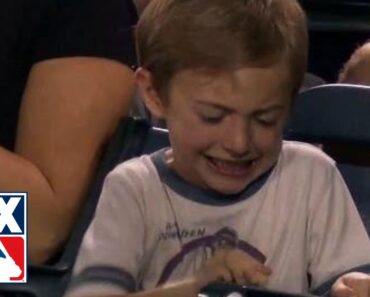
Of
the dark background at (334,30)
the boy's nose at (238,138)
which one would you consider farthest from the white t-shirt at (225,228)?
the dark background at (334,30)

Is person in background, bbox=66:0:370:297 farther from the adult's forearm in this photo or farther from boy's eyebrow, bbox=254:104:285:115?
the adult's forearm

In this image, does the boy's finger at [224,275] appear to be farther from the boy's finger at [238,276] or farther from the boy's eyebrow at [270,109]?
the boy's eyebrow at [270,109]

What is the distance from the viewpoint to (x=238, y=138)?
1.29m

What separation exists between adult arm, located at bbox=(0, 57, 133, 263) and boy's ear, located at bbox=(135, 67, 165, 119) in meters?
0.21

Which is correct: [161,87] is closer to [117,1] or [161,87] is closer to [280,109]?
[280,109]

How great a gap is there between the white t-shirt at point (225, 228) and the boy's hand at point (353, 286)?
69 millimetres

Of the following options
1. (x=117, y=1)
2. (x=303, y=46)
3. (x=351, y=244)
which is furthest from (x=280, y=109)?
(x=117, y=1)

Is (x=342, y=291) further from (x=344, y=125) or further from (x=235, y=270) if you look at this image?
(x=344, y=125)

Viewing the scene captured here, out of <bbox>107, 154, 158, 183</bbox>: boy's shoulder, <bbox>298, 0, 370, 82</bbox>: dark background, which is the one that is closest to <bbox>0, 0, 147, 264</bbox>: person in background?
<bbox>107, 154, 158, 183</bbox>: boy's shoulder

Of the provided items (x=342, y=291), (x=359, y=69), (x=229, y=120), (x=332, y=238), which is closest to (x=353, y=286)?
(x=342, y=291)

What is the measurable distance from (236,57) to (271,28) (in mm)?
50

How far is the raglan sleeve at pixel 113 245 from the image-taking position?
52.7 inches

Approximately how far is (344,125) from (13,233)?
479 millimetres

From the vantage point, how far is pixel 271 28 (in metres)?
1.30
